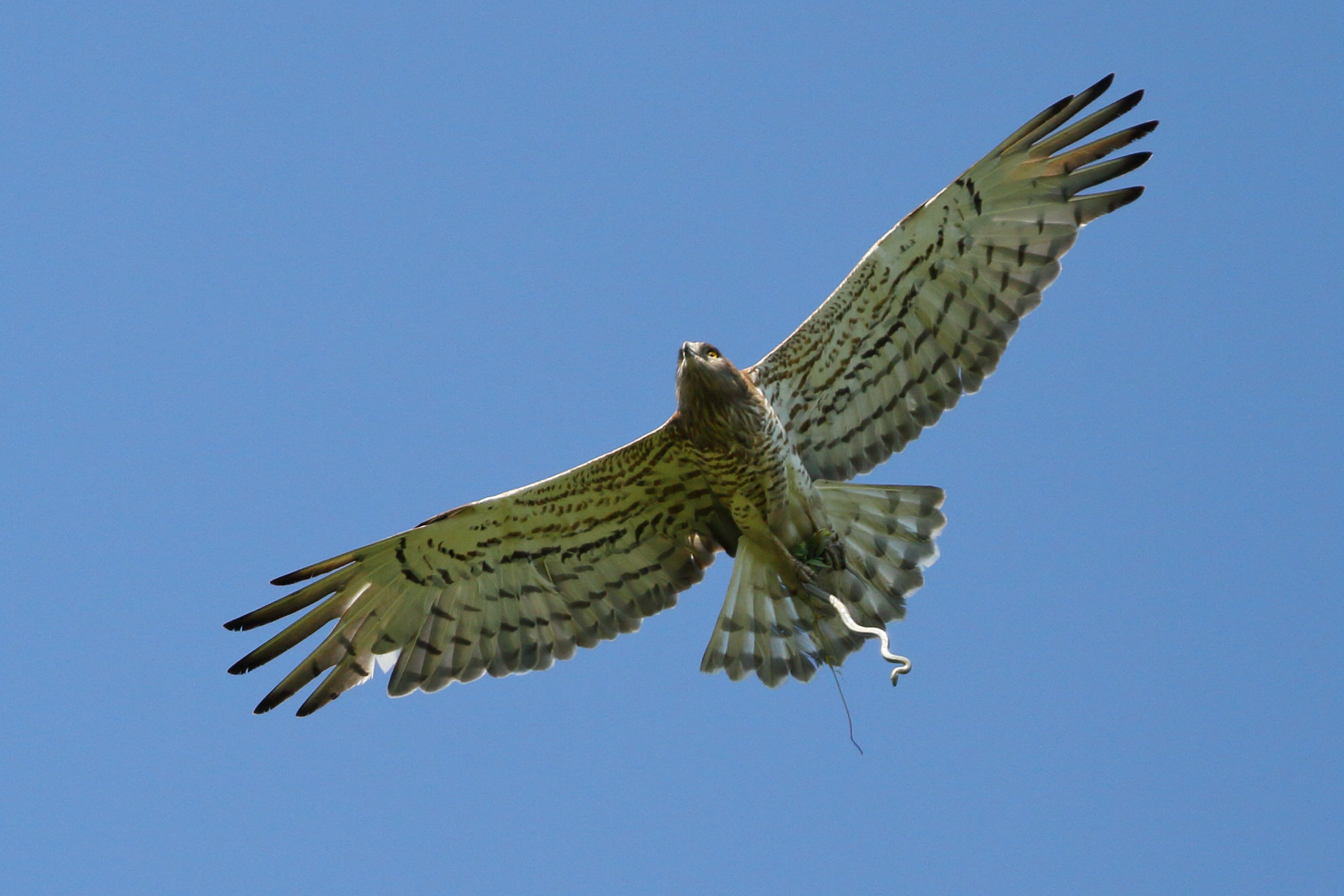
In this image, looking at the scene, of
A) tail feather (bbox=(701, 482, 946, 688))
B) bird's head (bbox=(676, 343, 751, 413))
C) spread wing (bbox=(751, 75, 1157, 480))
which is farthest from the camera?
tail feather (bbox=(701, 482, 946, 688))

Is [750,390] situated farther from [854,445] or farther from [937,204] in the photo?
[937,204]

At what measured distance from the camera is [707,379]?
9.01m

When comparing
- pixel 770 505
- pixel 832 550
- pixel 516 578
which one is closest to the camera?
pixel 770 505

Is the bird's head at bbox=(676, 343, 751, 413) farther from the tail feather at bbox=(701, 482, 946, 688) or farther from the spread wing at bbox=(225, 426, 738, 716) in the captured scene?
the tail feather at bbox=(701, 482, 946, 688)

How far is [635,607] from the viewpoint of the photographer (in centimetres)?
1008

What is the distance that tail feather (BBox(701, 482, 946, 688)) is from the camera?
9617 millimetres

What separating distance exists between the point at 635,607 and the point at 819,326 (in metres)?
2.38

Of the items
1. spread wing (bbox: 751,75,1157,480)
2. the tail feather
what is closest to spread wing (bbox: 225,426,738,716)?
the tail feather

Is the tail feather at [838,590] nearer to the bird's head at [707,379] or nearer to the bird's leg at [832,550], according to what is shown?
the bird's leg at [832,550]

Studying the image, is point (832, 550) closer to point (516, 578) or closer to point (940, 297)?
point (940, 297)

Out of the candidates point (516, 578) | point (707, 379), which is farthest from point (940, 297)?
point (516, 578)

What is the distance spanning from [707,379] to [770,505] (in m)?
1.03

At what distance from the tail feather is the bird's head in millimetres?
1040

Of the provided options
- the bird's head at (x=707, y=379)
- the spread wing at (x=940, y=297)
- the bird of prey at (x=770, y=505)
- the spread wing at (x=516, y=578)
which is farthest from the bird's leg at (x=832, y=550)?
the bird's head at (x=707, y=379)
